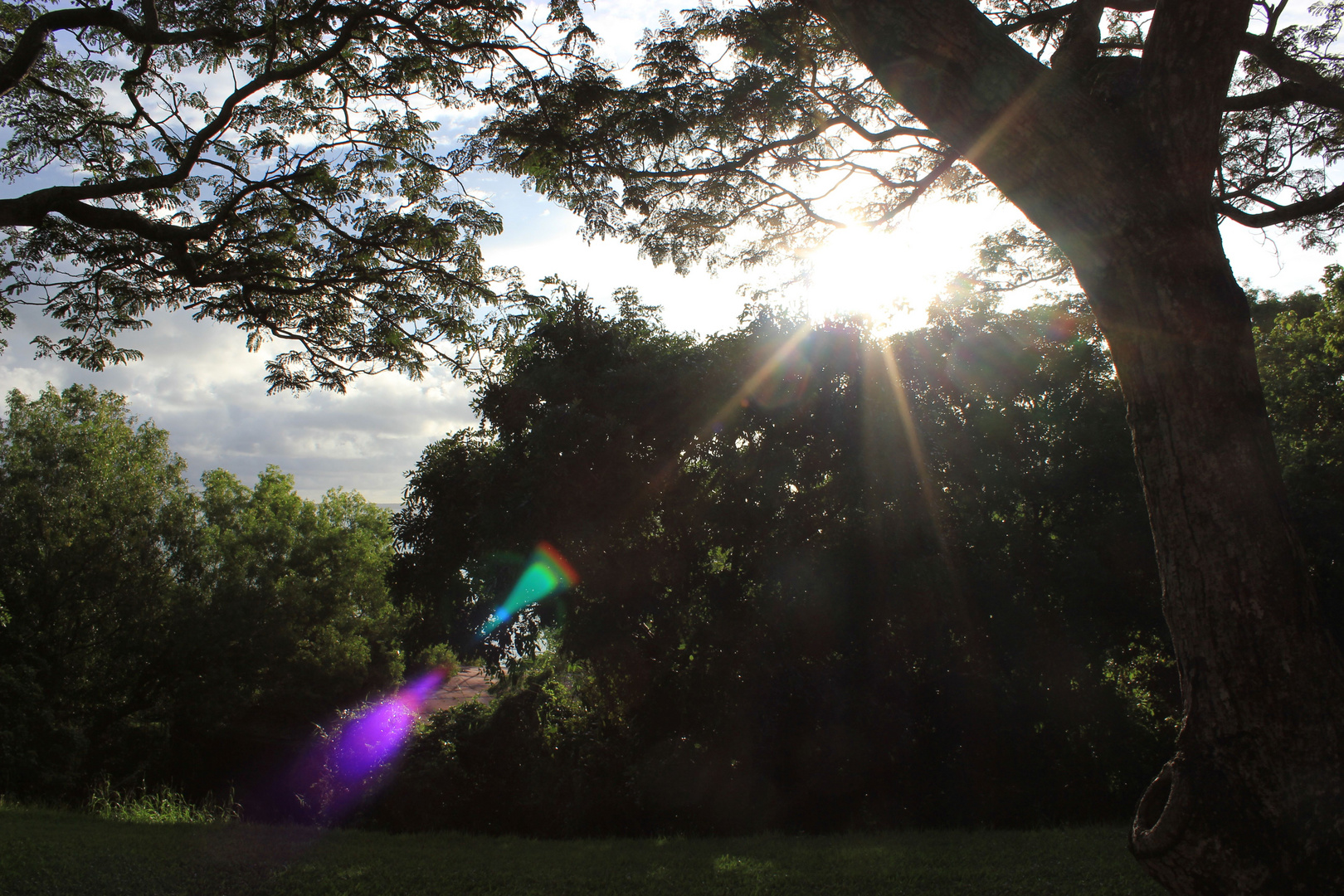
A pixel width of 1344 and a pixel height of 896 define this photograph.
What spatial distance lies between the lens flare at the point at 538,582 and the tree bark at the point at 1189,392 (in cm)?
893

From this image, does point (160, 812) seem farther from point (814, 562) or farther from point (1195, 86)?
point (1195, 86)

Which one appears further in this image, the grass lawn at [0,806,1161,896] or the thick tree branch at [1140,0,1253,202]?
the grass lawn at [0,806,1161,896]

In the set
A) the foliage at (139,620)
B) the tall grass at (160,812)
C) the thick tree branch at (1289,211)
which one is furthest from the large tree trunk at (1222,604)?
the foliage at (139,620)

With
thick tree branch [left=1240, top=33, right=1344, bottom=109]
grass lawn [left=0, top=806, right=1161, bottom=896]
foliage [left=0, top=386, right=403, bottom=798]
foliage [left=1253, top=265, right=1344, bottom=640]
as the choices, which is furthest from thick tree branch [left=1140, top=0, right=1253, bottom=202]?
foliage [left=0, top=386, right=403, bottom=798]

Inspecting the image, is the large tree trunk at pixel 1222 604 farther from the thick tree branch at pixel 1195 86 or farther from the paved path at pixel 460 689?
the paved path at pixel 460 689

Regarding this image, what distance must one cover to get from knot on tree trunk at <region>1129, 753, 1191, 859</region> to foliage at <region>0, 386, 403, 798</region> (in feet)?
69.6

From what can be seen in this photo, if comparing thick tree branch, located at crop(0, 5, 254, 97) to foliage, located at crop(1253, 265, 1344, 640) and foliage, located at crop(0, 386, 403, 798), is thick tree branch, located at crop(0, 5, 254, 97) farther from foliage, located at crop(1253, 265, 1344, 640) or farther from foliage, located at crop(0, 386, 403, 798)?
foliage, located at crop(0, 386, 403, 798)

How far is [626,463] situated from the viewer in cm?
1124

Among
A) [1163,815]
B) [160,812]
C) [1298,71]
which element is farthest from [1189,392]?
[160,812]

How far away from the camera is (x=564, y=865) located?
670cm

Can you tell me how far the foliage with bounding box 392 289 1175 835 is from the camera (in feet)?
32.7

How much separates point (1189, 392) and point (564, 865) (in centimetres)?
628

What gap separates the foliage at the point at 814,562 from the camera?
995 cm

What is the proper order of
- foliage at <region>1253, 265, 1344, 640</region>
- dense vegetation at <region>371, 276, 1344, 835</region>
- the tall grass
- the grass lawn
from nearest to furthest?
the grass lawn, foliage at <region>1253, 265, 1344, 640</region>, dense vegetation at <region>371, 276, 1344, 835</region>, the tall grass
